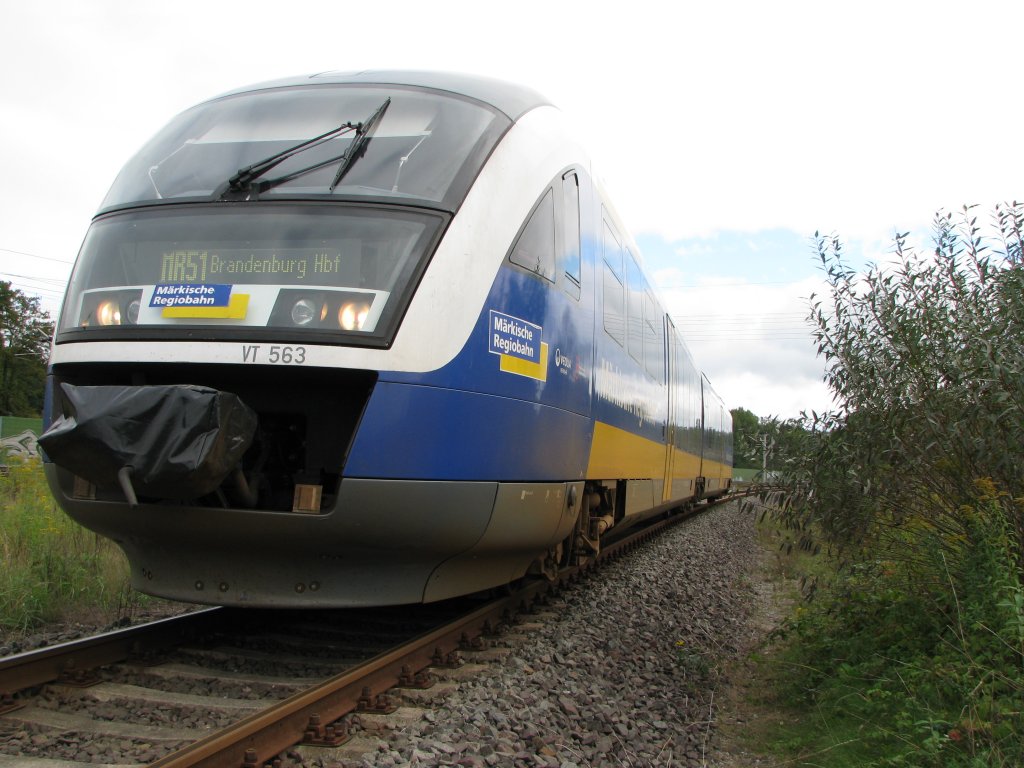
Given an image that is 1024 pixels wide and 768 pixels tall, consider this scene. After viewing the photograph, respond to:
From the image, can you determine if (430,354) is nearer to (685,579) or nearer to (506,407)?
(506,407)

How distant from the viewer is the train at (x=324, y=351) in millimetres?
3955

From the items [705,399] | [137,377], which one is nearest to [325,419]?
[137,377]

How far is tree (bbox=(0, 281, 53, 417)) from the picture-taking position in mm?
56531

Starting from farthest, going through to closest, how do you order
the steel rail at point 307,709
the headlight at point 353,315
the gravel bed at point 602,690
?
the headlight at point 353,315, the gravel bed at point 602,690, the steel rail at point 307,709

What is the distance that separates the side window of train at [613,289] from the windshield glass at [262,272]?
2.69m

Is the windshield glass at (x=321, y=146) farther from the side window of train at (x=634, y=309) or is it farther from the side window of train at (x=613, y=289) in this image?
the side window of train at (x=634, y=309)

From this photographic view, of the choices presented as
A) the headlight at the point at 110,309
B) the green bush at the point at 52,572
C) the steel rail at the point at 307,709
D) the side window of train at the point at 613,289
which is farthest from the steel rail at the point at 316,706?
the green bush at the point at 52,572

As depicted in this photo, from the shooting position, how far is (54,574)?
640 centimetres

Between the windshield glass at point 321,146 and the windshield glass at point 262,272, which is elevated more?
the windshield glass at point 321,146

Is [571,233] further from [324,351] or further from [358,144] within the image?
[324,351]

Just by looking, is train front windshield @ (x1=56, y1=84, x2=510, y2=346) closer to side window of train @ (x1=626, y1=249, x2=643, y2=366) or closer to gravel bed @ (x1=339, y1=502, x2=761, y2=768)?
gravel bed @ (x1=339, y1=502, x2=761, y2=768)

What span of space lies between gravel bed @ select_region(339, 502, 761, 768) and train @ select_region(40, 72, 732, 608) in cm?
69

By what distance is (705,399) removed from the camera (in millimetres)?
17938

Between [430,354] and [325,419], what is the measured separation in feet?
2.18
